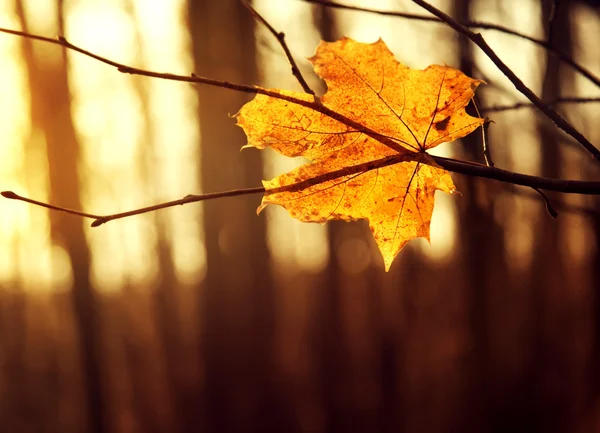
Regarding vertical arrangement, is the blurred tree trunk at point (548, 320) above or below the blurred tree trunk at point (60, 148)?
below

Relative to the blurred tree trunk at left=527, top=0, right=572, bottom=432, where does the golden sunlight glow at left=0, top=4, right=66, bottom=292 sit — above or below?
above

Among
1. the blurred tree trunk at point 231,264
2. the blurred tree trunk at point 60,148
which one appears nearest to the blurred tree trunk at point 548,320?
the blurred tree trunk at point 231,264

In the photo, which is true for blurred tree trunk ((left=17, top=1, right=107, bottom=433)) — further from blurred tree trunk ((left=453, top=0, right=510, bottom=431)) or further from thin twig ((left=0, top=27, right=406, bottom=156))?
thin twig ((left=0, top=27, right=406, bottom=156))

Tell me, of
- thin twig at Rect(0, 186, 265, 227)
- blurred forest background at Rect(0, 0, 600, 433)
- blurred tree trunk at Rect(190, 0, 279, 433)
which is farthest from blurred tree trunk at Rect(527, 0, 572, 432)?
thin twig at Rect(0, 186, 265, 227)

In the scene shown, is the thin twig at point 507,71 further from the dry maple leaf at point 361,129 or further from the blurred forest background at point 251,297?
the blurred forest background at point 251,297

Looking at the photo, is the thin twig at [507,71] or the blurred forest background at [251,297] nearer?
the thin twig at [507,71]

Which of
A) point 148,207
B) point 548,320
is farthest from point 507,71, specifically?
point 548,320

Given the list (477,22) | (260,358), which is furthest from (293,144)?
(260,358)
